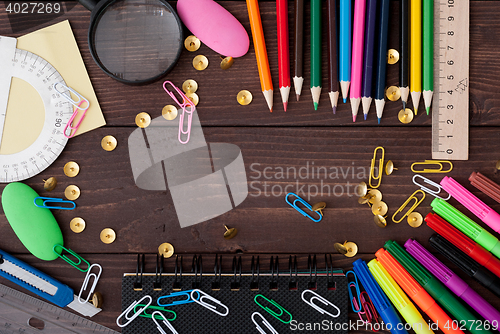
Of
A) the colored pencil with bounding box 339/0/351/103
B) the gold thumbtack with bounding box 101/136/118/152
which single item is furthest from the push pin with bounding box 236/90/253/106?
the gold thumbtack with bounding box 101/136/118/152

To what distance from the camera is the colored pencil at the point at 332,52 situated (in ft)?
2.74

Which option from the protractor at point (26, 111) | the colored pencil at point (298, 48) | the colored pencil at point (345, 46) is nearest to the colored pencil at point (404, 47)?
the colored pencil at point (345, 46)

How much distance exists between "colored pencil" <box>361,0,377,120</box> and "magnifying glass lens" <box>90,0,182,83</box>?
474mm

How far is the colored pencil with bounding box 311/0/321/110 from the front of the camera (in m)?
0.84

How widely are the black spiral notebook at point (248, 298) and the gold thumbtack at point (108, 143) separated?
0.34 m

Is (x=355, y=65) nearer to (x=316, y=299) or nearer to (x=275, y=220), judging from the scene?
(x=275, y=220)

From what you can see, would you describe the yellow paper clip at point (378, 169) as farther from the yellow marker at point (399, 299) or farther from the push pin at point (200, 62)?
the push pin at point (200, 62)

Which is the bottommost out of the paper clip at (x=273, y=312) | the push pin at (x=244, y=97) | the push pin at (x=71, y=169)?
the paper clip at (x=273, y=312)

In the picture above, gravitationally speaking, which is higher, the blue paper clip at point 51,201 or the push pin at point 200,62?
the push pin at point 200,62

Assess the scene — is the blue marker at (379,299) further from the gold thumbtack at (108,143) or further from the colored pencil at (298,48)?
the gold thumbtack at (108,143)

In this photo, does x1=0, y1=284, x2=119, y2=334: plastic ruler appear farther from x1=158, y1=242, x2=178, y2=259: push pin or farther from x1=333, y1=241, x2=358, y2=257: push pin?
x1=333, y1=241, x2=358, y2=257: push pin

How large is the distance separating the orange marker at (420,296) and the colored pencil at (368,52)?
0.41 meters

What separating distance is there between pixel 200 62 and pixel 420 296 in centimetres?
81

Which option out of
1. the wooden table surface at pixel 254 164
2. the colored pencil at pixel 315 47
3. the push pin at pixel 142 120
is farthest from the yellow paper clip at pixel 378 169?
the push pin at pixel 142 120
